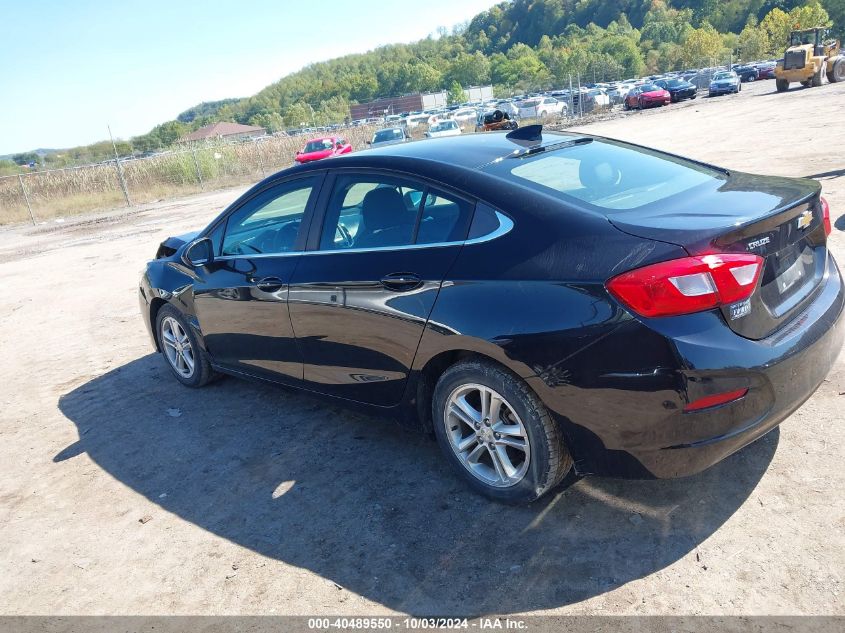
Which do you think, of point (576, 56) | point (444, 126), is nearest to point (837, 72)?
point (444, 126)

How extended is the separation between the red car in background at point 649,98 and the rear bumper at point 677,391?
46.5 meters

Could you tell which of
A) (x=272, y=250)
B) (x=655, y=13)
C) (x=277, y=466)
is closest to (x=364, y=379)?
(x=277, y=466)

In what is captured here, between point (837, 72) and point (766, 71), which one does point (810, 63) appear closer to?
point (837, 72)

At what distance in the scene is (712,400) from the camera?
2.61m

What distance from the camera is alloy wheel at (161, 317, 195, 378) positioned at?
17.6 feet

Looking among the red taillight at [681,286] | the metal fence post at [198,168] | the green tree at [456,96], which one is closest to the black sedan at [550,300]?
the red taillight at [681,286]

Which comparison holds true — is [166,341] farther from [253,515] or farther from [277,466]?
[253,515]

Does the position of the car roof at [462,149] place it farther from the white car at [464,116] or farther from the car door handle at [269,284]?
the white car at [464,116]

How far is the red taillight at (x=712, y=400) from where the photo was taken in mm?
2602

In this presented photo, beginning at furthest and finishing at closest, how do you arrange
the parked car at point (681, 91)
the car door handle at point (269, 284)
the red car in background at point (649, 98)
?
the parked car at point (681, 91), the red car in background at point (649, 98), the car door handle at point (269, 284)

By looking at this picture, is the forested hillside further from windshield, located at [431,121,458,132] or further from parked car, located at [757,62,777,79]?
windshield, located at [431,121,458,132]

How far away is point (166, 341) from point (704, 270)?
4.39 meters

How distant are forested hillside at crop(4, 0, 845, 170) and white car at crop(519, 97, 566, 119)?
147ft

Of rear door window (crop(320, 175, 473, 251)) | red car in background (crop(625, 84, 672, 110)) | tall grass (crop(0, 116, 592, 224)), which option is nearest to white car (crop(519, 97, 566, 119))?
red car in background (crop(625, 84, 672, 110))
